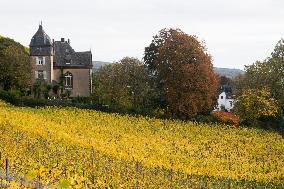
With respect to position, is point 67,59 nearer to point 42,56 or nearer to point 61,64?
point 61,64

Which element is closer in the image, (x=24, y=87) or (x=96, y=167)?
(x=96, y=167)

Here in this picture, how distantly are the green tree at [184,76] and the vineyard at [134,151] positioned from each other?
375cm

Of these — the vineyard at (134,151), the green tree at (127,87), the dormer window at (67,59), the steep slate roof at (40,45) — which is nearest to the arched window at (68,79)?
the dormer window at (67,59)

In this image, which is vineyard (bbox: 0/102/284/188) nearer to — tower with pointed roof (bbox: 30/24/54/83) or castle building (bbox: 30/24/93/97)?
castle building (bbox: 30/24/93/97)

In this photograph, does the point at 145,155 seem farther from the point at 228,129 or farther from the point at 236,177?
the point at 228,129

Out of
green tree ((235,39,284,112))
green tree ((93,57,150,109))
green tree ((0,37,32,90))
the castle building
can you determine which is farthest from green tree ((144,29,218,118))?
green tree ((0,37,32,90))

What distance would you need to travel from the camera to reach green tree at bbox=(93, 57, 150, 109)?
64.4 meters

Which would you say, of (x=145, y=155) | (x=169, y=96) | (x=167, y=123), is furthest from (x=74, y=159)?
(x=169, y=96)

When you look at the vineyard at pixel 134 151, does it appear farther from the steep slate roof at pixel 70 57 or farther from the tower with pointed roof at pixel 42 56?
the steep slate roof at pixel 70 57

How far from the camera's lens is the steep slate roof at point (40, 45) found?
243 ft

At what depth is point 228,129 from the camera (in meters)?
57.4

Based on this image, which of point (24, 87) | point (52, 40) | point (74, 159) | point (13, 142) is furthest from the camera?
point (52, 40)

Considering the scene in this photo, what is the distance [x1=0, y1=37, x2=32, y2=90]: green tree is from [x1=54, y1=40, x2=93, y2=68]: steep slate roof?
7.23 metres

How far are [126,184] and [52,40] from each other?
188ft
